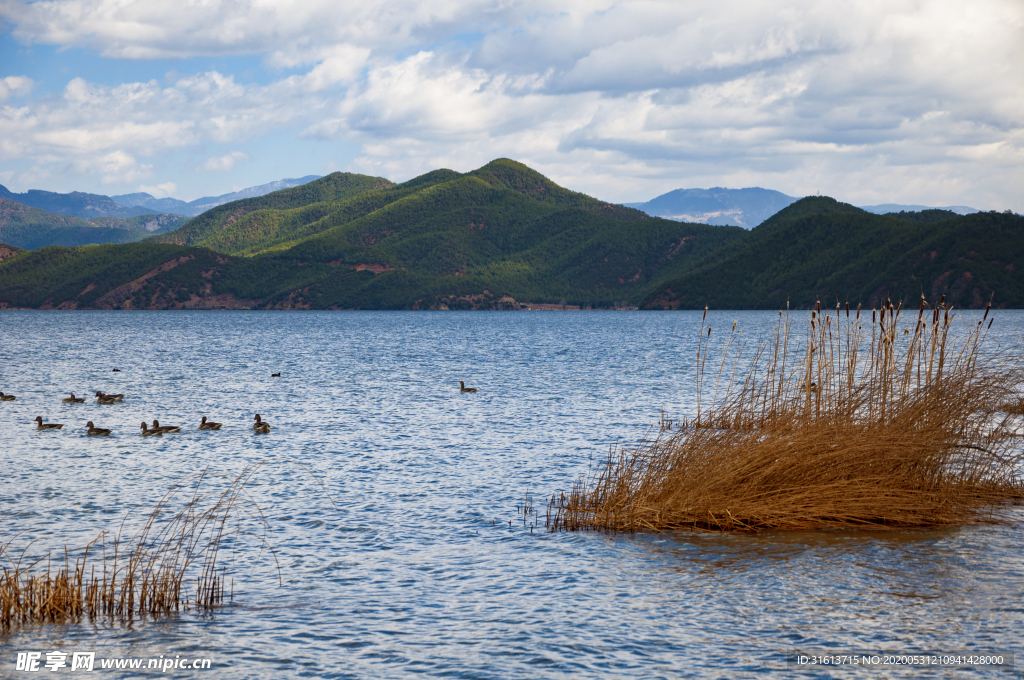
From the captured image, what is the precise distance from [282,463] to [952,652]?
1687cm

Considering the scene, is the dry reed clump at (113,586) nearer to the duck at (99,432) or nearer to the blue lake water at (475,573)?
the blue lake water at (475,573)

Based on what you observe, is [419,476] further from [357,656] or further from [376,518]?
[357,656]

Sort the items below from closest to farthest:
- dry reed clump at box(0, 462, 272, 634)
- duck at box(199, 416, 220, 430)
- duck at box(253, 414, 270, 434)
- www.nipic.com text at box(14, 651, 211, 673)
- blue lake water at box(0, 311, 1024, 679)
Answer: www.nipic.com text at box(14, 651, 211, 673) < blue lake water at box(0, 311, 1024, 679) < dry reed clump at box(0, 462, 272, 634) < duck at box(253, 414, 270, 434) < duck at box(199, 416, 220, 430)

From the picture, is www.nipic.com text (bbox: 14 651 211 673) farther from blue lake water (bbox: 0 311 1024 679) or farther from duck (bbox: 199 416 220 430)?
duck (bbox: 199 416 220 430)

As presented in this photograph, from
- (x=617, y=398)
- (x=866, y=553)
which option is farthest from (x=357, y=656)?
(x=617, y=398)

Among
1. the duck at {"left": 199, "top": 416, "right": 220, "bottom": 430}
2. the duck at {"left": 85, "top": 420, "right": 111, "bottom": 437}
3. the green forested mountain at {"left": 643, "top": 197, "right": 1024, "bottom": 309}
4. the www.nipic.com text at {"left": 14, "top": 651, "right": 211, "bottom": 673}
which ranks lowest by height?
the duck at {"left": 85, "top": 420, "right": 111, "bottom": 437}

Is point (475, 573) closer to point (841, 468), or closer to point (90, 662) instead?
point (90, 662)

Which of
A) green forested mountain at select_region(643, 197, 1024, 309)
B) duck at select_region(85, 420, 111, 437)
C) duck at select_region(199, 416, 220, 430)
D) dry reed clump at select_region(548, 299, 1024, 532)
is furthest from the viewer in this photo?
green forested mountain at select_region(643, 197, 1024, 309)

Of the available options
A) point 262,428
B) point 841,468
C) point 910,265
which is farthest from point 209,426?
point 910,265

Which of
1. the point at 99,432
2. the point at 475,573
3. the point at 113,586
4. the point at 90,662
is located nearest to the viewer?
the point at 90,662

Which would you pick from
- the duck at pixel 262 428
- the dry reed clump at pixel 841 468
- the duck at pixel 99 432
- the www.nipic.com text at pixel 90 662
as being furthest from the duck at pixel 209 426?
the www.nipic.com text at pixel 90 662

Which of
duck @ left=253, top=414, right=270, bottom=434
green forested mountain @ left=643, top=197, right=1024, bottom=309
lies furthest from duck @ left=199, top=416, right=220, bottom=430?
green forested mountain @ left=643, top=197, right=1024, bottom=309

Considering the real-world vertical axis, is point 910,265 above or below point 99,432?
above

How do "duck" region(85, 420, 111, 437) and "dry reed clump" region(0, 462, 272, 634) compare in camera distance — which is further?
"duck" region(85, 420, 111, 437)
